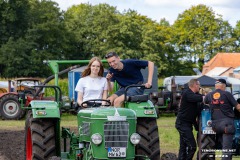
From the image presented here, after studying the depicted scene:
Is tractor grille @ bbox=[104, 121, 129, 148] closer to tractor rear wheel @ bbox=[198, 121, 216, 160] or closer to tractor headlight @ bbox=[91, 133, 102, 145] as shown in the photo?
tractor headlight @ bbox=[91, 133, 102, 145]

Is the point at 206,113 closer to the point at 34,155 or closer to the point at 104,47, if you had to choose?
the point at 34,155

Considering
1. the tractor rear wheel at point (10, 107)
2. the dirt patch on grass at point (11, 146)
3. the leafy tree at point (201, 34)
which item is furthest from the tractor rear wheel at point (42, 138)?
the leafy tree at point (201, 34)

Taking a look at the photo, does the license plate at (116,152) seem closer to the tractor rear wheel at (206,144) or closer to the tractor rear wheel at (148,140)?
the tractor rear wheel at (148,140)

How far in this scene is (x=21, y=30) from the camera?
222 ft

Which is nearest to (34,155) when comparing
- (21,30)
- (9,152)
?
(9,152)

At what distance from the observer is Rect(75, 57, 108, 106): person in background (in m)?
10.1

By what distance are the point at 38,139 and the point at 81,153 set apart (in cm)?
87

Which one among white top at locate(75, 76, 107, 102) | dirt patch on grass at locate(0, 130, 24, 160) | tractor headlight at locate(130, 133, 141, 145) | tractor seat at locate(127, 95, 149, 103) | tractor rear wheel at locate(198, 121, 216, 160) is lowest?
dirt patch on grass at locate(0, 130, 24, 160)

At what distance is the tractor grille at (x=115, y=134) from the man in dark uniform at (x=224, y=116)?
3.46m

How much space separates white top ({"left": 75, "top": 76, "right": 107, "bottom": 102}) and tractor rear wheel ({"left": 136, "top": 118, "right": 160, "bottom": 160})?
86cm

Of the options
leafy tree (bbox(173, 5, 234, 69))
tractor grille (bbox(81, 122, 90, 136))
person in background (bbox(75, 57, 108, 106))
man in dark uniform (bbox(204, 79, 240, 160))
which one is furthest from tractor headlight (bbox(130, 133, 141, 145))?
leafy tree (bbox(173, 5, 234, 69))

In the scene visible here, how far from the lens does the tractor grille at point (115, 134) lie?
29.3 ft

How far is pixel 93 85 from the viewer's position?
10156 mm

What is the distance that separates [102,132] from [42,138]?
1.47 meters
